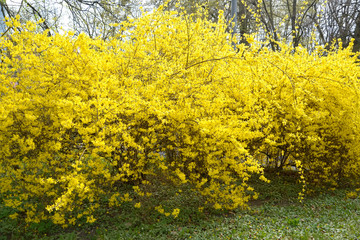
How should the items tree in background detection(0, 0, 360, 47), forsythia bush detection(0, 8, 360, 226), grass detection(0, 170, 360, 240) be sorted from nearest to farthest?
forsythia bush detection(0, 8, 360, 226) < grass detection(0, 170, 360, 240) < tree in background detection(0, 0, 360, 47)

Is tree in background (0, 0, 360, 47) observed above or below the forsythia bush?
above

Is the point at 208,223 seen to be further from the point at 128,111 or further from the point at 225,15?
the point at 225,15

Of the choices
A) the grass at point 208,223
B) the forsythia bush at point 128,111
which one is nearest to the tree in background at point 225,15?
the forsythia bush at point 128,111

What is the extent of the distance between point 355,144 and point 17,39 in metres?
5.29

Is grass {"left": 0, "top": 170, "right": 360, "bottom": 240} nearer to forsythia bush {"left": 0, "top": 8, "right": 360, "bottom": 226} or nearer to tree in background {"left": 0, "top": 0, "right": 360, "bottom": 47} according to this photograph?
forsythia bush {"left": 0, "top": 8, "right": 360, "bottom": 226}

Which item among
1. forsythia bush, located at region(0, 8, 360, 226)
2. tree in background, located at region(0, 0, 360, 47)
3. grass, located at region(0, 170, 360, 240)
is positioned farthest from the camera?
tree in background, located at region(0, 0, 360, 47)

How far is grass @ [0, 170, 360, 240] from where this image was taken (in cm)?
369

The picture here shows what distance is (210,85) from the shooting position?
3.90 metres

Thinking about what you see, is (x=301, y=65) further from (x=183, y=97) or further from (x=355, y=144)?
(x=183, y=97)

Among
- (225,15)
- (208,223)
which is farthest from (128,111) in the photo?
(225,15)

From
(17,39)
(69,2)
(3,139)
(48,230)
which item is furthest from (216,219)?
(69,2)

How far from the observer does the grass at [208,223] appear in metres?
3.69

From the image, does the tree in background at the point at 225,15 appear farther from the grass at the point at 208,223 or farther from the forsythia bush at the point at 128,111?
the grass at the point at 208,223

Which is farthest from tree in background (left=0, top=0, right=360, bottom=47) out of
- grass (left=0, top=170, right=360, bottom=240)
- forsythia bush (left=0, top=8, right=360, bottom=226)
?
grass (left=0, top=170, right=360, bottom=240)
